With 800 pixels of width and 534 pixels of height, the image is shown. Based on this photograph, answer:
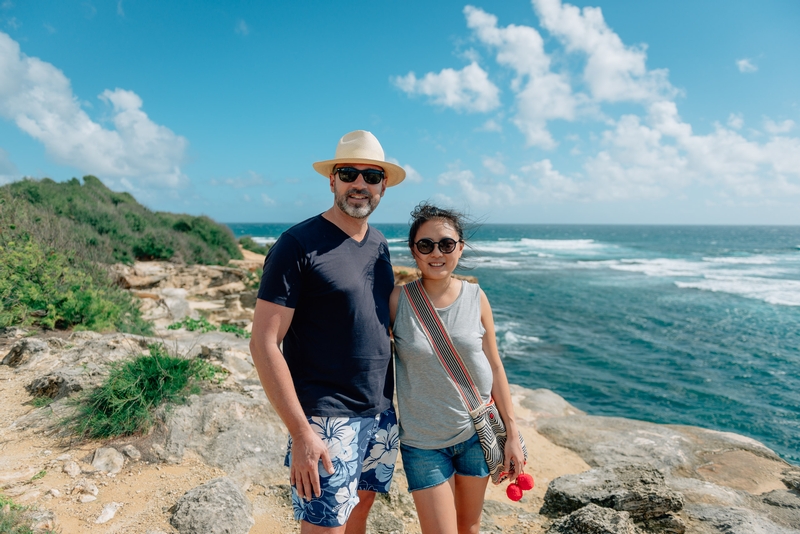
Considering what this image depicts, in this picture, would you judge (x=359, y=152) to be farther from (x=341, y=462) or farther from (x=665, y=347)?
(x=665, y=347)

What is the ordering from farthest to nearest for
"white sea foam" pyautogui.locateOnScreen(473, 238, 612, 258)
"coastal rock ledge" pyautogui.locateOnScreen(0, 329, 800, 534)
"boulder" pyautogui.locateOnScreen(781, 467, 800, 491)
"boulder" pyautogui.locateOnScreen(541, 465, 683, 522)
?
"white sea foam" pyautogui.locateOnScreen(473, 238, 612, 258) → "boulder" pyautogui.locateOnScreen(781, 467, 800, 491) → "boulder" pyautogui.locateOnScreen(541, 465, 683, 522) → "coastal rock ledge" pyautogui.locateOnScreen(0, 329, 800, 534)

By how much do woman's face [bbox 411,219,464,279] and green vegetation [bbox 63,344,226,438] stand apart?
2.78 meters

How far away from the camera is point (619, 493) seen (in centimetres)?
338

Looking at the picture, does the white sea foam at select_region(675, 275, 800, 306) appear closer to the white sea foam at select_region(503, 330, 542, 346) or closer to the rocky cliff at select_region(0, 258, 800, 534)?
the white sea foam at select_region(503, 330, 542, 346)

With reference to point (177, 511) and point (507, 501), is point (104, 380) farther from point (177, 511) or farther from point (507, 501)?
point (507, 501)

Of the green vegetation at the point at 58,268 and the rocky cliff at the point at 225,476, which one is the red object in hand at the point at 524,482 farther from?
the green vegetation at the point at 58,268

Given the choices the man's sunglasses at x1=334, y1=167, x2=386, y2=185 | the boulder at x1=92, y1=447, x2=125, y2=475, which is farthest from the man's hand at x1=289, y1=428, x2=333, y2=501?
the boulder at x1=92, y1=447, x2=125, y2=475

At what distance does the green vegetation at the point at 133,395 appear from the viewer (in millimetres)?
3615

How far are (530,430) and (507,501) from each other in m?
2.68

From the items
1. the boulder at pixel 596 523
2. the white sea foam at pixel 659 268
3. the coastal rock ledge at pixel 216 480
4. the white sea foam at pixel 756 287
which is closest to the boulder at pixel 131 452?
the coastal rock ledge at pixel 216 480

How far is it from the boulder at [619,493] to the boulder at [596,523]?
0.25 metres

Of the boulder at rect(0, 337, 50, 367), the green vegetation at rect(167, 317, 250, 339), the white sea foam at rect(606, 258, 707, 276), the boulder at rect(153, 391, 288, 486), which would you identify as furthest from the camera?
the white sea foam at rect(606, 258, 707, 276)

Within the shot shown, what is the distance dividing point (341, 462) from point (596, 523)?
1928mm

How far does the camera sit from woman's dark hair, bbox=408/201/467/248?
2443mm
